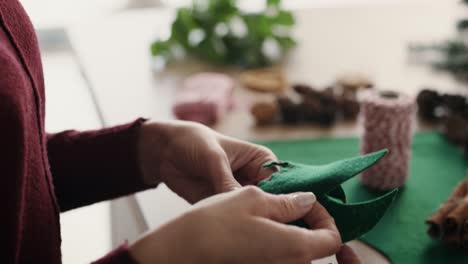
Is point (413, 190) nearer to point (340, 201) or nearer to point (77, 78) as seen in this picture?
point (340, 201)

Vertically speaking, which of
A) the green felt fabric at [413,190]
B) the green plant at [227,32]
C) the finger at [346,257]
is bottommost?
the green felt fabric at [413,190]

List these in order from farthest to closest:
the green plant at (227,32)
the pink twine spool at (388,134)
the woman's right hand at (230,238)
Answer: the green plant at (227,32)
the pink twine spool at (388,134)
the woman's right hand at (230,238)

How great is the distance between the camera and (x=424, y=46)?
1270mm

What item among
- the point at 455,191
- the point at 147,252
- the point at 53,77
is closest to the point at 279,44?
the point at 53,77

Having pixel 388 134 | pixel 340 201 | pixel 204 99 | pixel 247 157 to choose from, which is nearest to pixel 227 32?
pixel 204 99

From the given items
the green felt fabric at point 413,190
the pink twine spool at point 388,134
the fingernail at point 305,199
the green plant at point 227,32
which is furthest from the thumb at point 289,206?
the green plant at point 227,32

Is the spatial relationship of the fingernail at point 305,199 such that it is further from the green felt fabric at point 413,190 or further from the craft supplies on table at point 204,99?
the craft supplies on table at point 204,99

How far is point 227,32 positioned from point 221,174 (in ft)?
2.52

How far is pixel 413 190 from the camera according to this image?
829mm

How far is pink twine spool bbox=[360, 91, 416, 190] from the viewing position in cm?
80

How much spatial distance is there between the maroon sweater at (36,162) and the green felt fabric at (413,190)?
32 cm

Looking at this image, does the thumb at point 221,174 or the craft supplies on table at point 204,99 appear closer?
the thumb at point 221,174

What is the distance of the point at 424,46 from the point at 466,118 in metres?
0.35

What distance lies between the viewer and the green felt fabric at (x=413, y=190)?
0.68m
